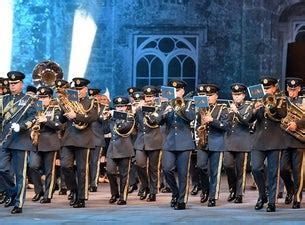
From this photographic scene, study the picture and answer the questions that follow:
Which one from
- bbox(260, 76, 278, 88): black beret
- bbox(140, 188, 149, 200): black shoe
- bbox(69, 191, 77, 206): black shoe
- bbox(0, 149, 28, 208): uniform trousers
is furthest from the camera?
bbox(140, 188, 149, 200): black shoe

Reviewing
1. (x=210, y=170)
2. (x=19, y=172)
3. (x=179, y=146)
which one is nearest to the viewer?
(x=19, y=172)

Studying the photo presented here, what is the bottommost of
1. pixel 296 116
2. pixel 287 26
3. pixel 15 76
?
pixel 296 116

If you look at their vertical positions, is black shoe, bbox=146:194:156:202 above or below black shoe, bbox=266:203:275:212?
below

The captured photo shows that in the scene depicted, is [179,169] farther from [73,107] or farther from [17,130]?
[17,130]

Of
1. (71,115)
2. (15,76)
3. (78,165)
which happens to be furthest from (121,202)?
(15,76)

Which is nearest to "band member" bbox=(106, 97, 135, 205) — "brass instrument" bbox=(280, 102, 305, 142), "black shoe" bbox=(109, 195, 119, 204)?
"black shoe" bbox=(109, 195, 119, 204)

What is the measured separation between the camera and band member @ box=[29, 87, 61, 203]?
1323 centimetres

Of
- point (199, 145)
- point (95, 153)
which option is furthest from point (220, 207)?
point (95, 153)

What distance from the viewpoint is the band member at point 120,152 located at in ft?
42.8

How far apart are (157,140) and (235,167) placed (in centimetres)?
143

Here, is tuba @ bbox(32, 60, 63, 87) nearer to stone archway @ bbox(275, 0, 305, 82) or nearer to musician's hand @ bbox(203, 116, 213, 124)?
stone archway @ bbox(275, 0, 305, 82)

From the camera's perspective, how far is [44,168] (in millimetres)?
13547

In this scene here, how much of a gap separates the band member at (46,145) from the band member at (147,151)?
1.49 metres

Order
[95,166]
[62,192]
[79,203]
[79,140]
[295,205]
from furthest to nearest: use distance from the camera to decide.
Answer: [95,166], [62,192], [79,203], [79,140], [295,205]
